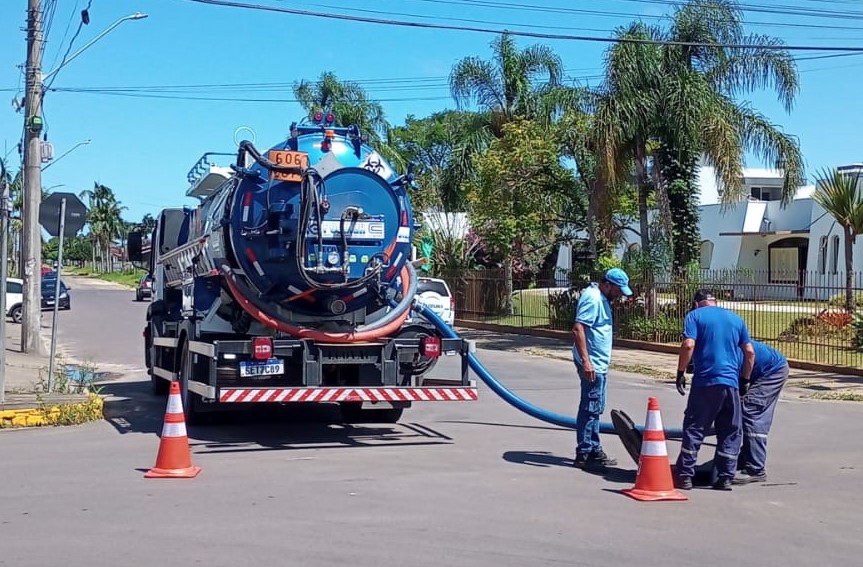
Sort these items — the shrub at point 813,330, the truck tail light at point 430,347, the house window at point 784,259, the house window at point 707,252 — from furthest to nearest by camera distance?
the house window at point 707,252 → the house window at point 784,259 → the shrub at point 813,330 → the truck tail light at point 430,347

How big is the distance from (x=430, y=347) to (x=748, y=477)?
3.53 metres

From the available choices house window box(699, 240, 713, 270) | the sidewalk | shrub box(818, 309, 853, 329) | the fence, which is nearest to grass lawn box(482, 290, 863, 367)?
the fence

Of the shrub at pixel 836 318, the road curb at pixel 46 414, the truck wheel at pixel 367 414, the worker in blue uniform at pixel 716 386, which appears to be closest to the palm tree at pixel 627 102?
the shrub at pixel 836 318

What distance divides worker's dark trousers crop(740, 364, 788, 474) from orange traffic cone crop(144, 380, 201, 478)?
15.6 feet

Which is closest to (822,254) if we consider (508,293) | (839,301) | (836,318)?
(508,293)

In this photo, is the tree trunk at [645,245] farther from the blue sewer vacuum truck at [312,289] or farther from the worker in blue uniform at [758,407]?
the worker in blue uniform at [758,407]

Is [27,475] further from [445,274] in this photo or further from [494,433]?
[445,274]

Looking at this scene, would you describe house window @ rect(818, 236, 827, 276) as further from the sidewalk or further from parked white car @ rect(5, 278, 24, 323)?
parked white car @ rect(5, 278, 24, 323)

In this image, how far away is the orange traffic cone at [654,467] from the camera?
794cm

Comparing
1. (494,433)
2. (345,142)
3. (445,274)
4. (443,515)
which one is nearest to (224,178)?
(345,142)

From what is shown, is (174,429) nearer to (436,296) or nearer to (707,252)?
(436,296)

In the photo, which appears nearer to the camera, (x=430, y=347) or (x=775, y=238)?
(x=430, y=347)

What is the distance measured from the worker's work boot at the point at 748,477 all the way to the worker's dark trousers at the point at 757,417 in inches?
0.8

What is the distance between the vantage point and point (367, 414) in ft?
40.3
